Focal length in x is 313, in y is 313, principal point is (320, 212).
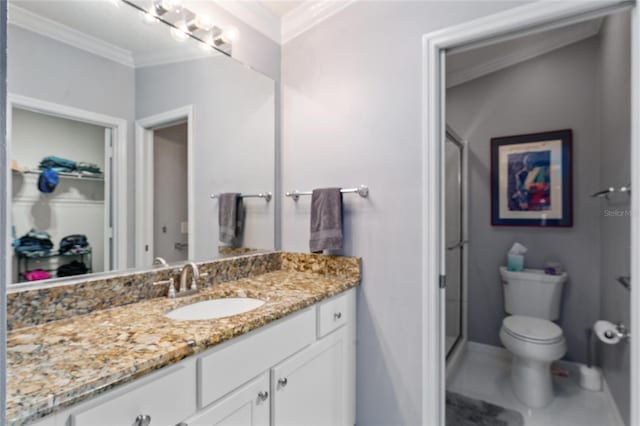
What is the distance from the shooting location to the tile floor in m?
1.74

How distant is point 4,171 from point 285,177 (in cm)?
163

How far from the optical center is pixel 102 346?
0.81 m

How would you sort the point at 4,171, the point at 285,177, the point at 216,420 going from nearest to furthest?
the point at 4,171 → the point at 216,420 → the point at 285,177

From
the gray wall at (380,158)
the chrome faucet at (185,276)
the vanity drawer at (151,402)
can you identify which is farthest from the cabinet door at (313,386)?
the chrome faucet at (185,276)

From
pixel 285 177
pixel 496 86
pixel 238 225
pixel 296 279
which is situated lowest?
pixel 296 279

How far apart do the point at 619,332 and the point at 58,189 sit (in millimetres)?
2221

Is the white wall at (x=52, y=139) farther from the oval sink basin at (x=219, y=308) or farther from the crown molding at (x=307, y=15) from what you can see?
the crown molding at (x=307, y=15)

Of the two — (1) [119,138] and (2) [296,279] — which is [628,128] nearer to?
(2) [296,279]

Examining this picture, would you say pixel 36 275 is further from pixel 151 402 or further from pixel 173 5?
pixel 173 5

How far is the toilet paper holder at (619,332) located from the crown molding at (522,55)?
1607mm

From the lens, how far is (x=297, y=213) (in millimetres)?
1873

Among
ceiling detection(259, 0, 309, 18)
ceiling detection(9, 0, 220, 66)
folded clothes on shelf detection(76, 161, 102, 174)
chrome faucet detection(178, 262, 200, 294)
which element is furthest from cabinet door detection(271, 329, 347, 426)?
ceiling detection(259, 0, 309, 18)

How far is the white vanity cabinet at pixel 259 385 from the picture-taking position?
0.72 m

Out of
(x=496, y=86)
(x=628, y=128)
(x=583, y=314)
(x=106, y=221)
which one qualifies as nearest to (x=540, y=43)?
(x=496, y=86)
